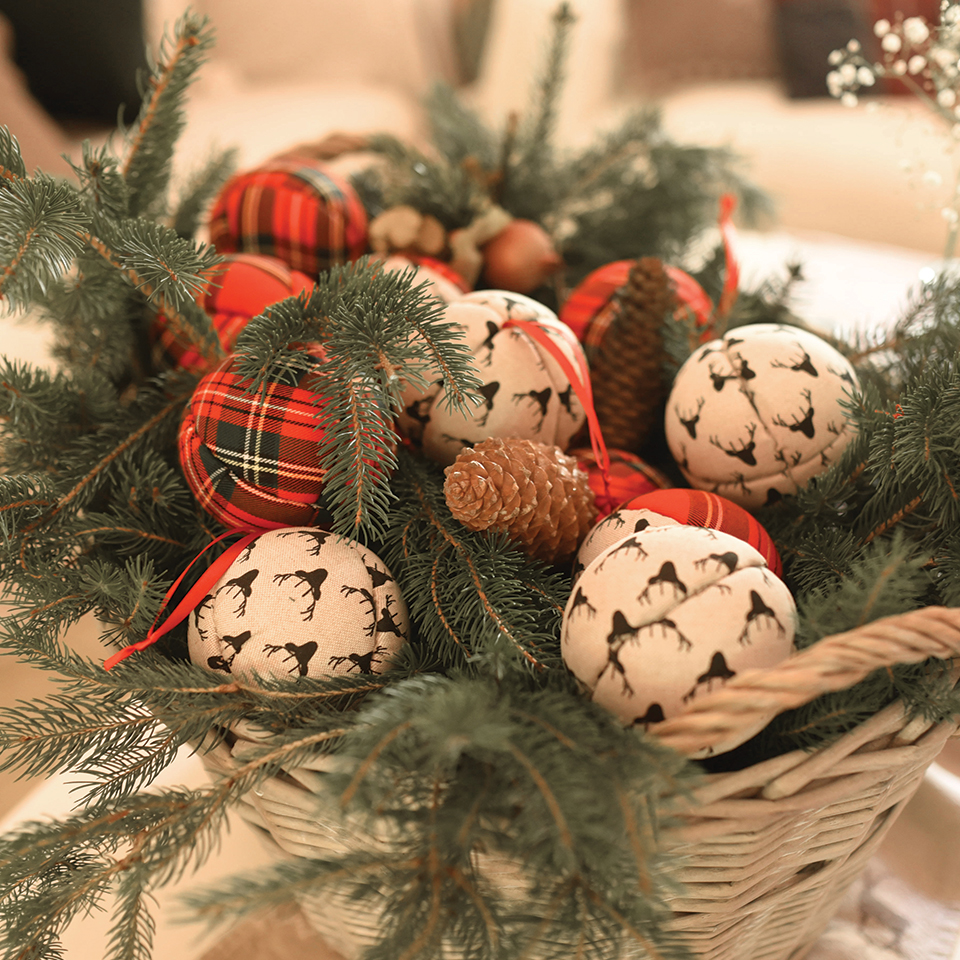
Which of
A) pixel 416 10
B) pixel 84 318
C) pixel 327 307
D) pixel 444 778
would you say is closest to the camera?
pixel 444 778

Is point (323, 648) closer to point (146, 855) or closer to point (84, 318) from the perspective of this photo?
point (146, 855)

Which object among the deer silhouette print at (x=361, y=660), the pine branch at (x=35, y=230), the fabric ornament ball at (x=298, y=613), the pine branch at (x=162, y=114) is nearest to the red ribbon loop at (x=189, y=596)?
the fabric ornament ball at (x=298, y=613)

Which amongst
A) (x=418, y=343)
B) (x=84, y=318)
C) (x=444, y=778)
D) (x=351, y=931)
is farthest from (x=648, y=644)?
(x=84, y=318)

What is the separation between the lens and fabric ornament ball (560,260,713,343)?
2.63 feet

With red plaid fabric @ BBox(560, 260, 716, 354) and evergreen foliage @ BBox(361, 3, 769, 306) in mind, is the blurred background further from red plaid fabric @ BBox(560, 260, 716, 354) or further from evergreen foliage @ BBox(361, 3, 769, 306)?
red plaid fabric @ BBox(560, 260, 716, 354)

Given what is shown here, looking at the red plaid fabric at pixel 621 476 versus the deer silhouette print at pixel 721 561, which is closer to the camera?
the deer silhouette print at pixel 721 561

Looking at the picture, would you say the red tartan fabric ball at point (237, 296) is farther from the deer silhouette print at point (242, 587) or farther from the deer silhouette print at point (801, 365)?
the deer silhouette print at point (801, 365)

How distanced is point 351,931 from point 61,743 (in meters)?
0.27

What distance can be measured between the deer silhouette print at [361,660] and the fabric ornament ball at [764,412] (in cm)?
31

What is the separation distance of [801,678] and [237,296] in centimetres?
57

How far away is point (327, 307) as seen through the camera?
0.53 meters

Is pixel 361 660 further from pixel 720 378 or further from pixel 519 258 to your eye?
pixel 519 258

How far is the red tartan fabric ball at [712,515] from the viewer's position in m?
0.58

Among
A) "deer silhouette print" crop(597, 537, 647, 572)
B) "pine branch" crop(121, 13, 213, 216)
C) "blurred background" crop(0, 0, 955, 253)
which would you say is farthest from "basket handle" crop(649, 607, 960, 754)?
"blurred background" crop(0, 0, 955, 253)
